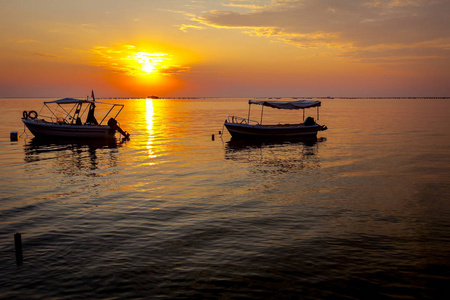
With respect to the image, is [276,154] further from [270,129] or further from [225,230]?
[225,230]

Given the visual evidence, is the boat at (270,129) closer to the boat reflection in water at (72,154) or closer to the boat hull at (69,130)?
the boat reflection in water at (72,154)

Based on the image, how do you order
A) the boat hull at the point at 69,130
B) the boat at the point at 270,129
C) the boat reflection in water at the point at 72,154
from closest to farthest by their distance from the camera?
the boat reflection in water at the point at 72,154 → the boat hull at the point at 69,130 → the boat at the point at 270,129

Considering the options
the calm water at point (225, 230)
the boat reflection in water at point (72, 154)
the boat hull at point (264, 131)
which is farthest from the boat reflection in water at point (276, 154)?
the boat reflection in water at point (72, 154)

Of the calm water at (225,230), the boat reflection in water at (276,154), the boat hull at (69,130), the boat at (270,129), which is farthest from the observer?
the boat at (270,129)

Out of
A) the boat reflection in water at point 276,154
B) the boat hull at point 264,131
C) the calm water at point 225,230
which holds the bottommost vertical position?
the calm water at point 225,230

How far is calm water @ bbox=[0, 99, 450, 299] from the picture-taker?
405 inches

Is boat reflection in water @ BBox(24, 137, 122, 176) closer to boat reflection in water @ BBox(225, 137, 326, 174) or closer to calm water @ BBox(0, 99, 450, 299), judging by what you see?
calm water @ BBox(0, 99, 450, 299)

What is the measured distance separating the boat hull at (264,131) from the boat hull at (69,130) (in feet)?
56.0

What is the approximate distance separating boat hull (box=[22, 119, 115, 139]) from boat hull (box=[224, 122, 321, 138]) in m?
17.1

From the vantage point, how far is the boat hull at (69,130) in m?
46.6

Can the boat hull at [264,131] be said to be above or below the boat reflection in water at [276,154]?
above

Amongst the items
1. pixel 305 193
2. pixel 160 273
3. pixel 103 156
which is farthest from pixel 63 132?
pixel 160 273

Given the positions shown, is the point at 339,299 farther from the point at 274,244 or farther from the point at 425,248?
the point at 425,248

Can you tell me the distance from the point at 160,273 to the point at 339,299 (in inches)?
211
